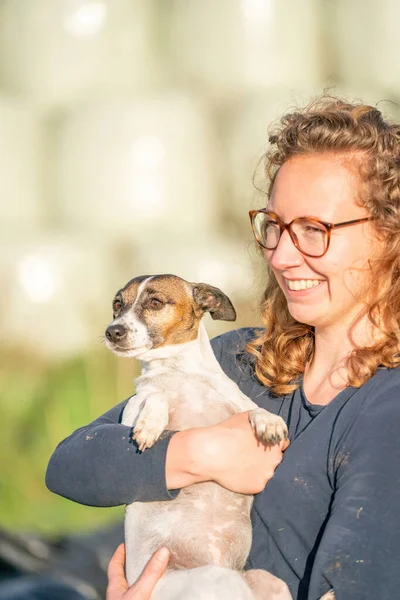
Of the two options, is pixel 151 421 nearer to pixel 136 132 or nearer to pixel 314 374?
pixel 314 374

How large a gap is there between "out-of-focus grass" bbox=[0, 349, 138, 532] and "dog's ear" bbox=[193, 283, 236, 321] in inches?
65.0

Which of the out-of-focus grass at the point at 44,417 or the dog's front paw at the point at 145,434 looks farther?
the out-of-focus grass at the point at 44,417

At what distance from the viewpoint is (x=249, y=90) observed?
14.6 ft

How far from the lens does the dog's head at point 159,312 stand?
2.24 m

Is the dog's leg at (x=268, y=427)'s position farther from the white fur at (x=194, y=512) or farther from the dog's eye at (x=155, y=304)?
the dog's eye at (x=155, y=304)

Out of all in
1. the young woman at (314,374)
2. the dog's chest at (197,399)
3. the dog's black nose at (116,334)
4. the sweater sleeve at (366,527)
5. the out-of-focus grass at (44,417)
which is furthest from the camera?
the out-of-focus grass at (44,417)

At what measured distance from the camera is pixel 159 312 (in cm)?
235

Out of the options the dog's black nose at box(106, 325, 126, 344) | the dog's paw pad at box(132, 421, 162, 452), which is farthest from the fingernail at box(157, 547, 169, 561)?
the dog's black nose at box(106, 325, 126, 344)

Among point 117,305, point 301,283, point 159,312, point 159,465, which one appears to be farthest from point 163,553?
point 117,305

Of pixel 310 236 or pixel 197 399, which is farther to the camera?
pixel 197 399

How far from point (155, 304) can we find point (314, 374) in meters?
0.71

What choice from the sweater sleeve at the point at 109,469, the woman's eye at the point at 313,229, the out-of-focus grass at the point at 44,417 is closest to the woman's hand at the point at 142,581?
the sweater sleeve at the point at 109,469

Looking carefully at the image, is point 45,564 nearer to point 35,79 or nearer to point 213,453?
point 213,453

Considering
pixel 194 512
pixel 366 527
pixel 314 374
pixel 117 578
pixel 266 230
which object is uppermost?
pixel 266 230
